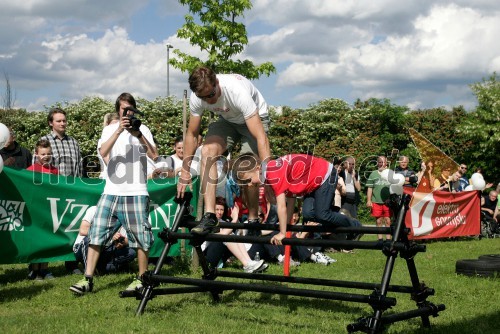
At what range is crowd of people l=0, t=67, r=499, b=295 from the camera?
550 centimetres

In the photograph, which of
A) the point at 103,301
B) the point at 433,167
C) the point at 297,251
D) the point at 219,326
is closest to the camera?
the point at 219,326

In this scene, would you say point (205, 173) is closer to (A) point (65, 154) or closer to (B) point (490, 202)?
(A) point (65, 154)

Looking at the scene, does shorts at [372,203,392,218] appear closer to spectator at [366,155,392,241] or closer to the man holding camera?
spectator at [366,155,392,241]

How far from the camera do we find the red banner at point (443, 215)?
41.7 feet

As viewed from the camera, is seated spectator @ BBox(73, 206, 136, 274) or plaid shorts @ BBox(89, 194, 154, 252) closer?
plaid shorts @ BBox(89, 194, 154, 252)

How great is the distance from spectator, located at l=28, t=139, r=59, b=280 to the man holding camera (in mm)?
1289

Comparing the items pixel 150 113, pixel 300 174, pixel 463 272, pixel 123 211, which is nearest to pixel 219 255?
pixel 123 211

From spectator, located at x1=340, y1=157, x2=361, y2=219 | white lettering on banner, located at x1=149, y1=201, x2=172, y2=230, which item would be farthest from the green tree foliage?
white lettering on banner, located at x1=149, y1=201, x2=172, y2=230

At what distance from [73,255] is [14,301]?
1950 millimetres

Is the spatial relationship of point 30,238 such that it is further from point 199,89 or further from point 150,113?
point 150,113

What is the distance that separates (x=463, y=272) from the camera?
308 inches

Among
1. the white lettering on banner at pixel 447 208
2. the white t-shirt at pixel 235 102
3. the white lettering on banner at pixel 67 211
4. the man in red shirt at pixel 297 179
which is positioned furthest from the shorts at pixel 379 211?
the white t-shirt at pixel 235 102

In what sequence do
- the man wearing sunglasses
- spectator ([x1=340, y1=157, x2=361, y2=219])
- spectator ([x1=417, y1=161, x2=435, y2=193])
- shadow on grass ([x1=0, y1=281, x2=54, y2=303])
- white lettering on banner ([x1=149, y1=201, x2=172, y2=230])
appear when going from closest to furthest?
the man wearing sunglasses
shadow on grass ([x1=0, y1=281, x2=54, y2=303])
white lettering on banner ([x1=149, y1=201, x2=172, y2=230])
spectator ([x1=340, y1=157, x2=361, y2=219])
spectator ([x1=417, y1=161, x2=435, y2=193])

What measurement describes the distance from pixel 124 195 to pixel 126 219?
0.85ft
